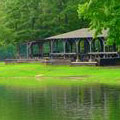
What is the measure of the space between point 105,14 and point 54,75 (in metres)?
14.7

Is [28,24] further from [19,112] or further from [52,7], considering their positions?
[19,112]

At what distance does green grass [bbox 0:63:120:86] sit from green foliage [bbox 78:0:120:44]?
4.89 meters

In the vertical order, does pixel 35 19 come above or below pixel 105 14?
above

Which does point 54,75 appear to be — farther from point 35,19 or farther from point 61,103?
point 35,19

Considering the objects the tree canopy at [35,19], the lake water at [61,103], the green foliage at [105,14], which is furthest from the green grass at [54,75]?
the tree canopy at [35,19]

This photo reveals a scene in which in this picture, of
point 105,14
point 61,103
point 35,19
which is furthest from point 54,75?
point 35,19

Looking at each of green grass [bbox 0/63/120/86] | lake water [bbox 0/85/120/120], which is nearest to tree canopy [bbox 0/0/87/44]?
green grass [bbox 0/63/120/86]

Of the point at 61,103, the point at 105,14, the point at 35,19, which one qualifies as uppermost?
the point at 35,19

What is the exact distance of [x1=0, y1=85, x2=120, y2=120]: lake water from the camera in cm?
2984

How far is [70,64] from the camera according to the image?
72.6 metres

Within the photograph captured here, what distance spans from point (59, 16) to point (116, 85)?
4454 cm

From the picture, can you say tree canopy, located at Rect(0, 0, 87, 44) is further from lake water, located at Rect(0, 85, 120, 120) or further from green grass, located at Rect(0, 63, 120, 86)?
lake water, located at Rect(0, 85, 120, 120)

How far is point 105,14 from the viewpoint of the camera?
52.6 metres

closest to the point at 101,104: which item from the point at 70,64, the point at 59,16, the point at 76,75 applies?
the point at 76,75
